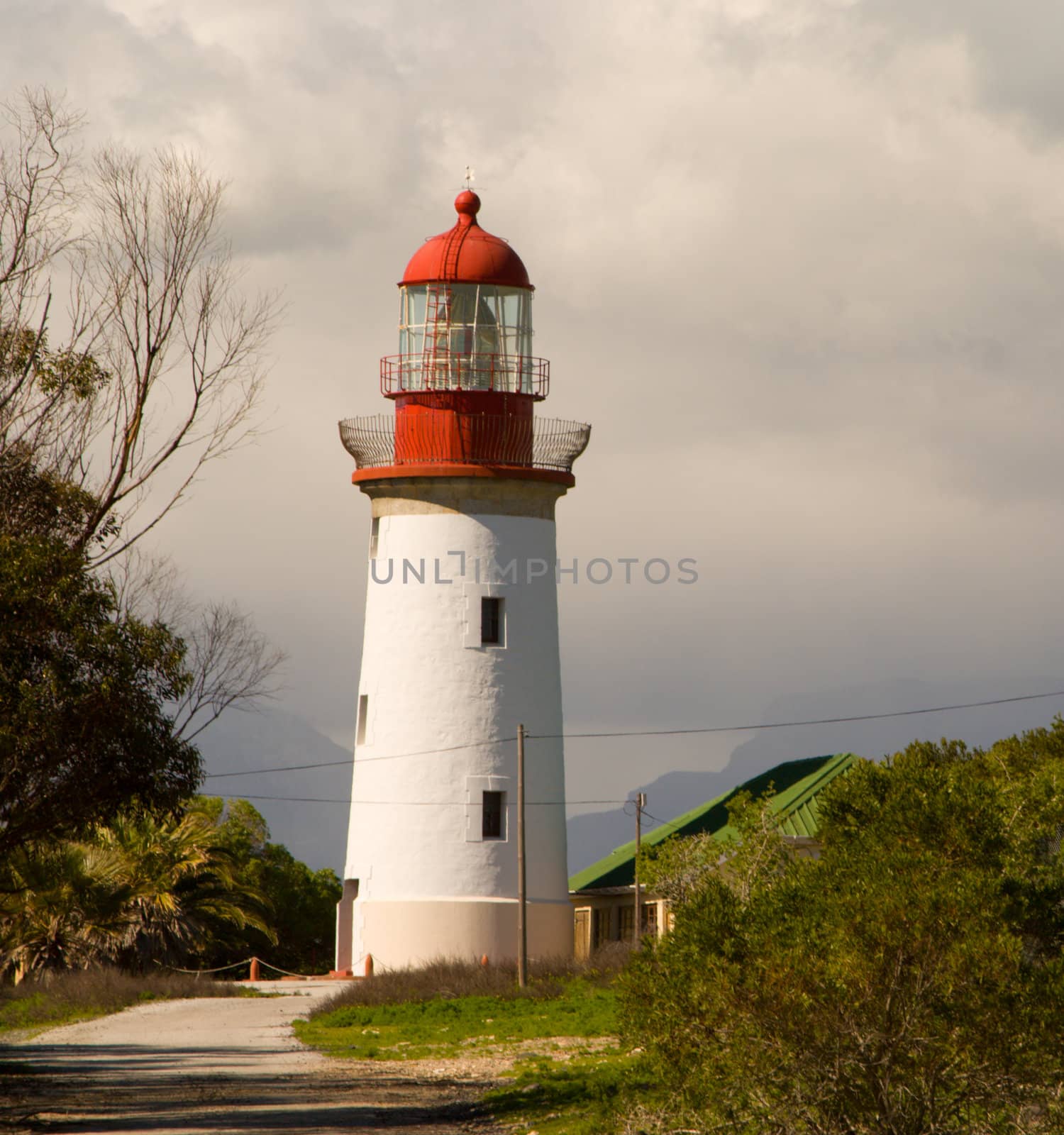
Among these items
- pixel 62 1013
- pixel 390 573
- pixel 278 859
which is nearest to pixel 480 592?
pixel 390 573

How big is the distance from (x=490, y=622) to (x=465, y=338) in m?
5.54

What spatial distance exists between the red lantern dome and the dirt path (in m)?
14.6

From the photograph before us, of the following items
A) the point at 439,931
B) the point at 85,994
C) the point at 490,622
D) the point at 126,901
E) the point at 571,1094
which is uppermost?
the point at 490,622

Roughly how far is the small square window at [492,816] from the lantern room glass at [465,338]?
311 inches

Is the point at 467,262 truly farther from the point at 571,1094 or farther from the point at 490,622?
the point at 571,1094

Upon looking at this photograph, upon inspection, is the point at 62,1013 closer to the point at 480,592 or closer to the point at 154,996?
the point at 154,996

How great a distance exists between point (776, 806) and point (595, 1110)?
21.7m

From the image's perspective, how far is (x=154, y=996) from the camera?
34500mm

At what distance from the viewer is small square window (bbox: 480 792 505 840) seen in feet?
117

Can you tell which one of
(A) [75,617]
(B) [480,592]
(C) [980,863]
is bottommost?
(C) [980,863]

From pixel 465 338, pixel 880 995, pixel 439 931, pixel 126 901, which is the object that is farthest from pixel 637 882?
pixel 880 995

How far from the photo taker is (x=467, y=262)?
117ft

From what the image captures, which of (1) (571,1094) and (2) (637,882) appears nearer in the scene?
(1) (571,1094)

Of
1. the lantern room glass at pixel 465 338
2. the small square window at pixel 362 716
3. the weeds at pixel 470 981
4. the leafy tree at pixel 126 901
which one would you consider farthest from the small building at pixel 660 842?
the lantern room glass at pixel 465 338
